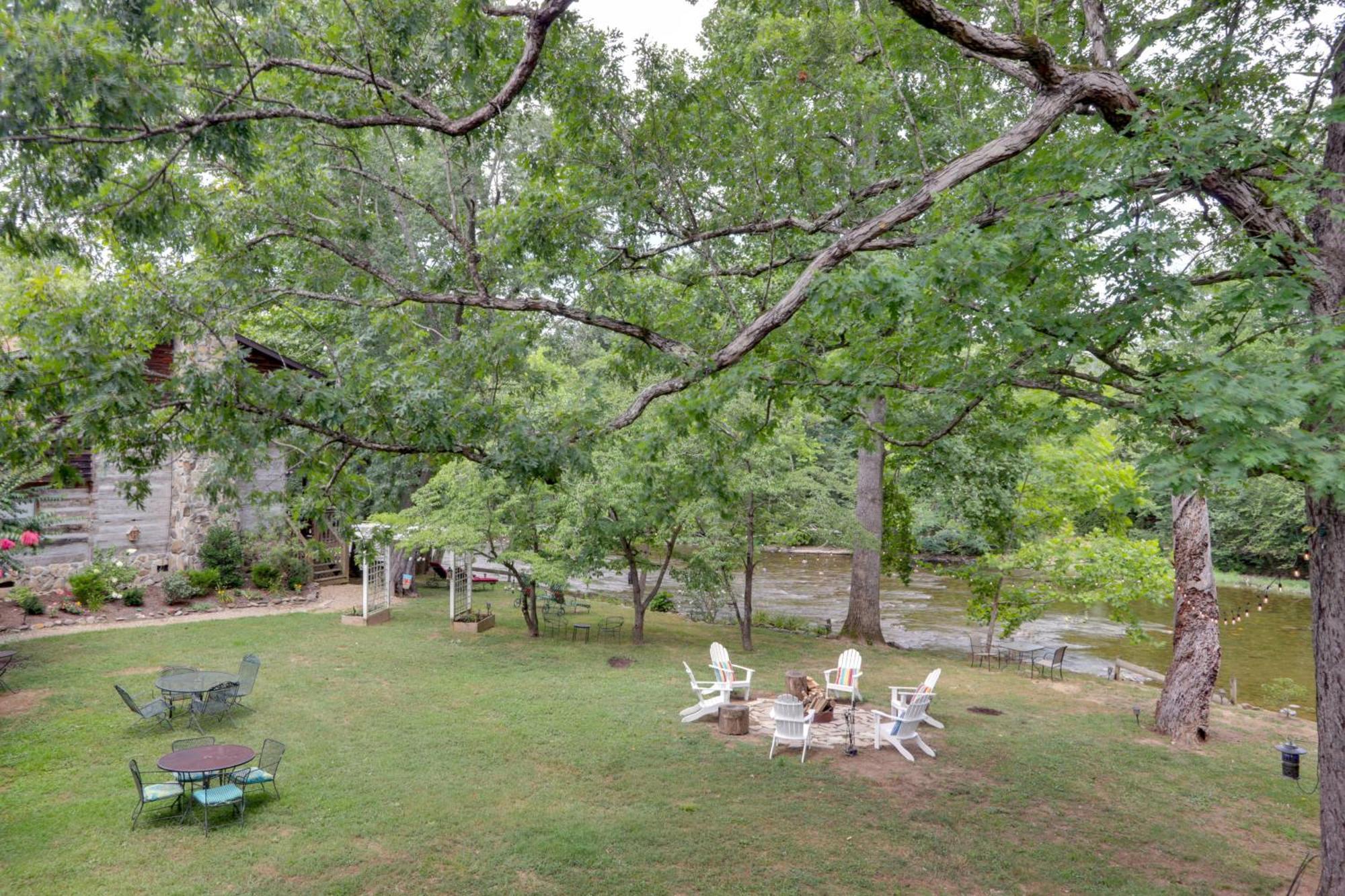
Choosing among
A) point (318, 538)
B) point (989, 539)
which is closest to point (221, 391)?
point (989, 539)

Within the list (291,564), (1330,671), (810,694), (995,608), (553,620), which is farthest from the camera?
(291,564)

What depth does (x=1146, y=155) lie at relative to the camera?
15.9 ft

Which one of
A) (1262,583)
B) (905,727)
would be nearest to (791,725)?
(905,727)

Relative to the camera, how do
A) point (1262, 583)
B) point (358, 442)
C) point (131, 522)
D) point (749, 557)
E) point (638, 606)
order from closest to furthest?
point (358, 442) < point (749, 557) < point (638, 606) < point (131, 522) < point (1262, 583)

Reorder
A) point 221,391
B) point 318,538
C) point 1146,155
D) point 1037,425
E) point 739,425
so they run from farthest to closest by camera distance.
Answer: point 318,538, point 739,425, point 1037,425, point 221,391, point 1146,155

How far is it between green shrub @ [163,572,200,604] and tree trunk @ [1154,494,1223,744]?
60.9 ft

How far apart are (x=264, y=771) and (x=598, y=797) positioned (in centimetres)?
343

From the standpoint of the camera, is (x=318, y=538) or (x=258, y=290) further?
(x=318, y=538)

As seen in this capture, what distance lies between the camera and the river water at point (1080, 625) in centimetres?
1645

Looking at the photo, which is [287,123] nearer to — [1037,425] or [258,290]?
[258,290]

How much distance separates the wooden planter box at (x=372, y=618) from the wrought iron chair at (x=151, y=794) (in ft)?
27.8

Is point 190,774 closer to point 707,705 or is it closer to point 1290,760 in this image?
point 707,705

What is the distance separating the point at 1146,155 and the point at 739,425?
4309mm

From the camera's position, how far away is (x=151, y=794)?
731 cm
